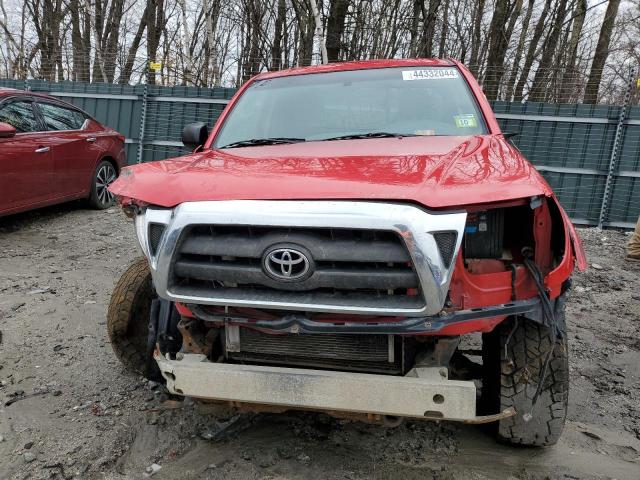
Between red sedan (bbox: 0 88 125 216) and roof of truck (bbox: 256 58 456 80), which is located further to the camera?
red sedan (bbox: 0 88 125 216)

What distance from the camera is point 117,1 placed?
63.7 ft

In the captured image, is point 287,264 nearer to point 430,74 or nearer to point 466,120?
point 466,120

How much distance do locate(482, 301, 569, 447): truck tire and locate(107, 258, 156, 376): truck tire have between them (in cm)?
183

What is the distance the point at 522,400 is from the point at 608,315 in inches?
111

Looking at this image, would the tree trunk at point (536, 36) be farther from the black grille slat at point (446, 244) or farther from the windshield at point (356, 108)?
the black grille slat at point (446, 244)

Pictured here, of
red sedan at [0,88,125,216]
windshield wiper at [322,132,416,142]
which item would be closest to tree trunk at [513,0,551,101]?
red sedan at [0,88,125,216]

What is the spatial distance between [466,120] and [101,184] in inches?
236

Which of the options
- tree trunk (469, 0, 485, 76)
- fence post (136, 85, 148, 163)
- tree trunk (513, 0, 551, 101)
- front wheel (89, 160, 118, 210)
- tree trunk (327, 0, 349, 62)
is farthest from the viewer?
tree trunk (469, 0, 485, 76)

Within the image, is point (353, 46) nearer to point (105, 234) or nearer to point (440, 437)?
point (105, 234)

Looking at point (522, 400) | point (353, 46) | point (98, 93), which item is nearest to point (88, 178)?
point (98, 93)

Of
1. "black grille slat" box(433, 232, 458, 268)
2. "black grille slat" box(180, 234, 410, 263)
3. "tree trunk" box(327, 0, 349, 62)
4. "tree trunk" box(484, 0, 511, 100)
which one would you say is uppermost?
"tree trunk" box(484, 0, 511, 100)

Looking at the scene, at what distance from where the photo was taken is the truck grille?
5.74 feet

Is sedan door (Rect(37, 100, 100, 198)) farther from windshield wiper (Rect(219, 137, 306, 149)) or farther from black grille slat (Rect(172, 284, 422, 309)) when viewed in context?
black grille slat (Rect(172, 284, 422, 309))

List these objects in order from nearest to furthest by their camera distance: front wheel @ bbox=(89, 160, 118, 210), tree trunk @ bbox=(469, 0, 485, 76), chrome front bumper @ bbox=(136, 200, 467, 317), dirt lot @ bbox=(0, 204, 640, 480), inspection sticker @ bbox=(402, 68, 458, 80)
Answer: chrome front bumper @ bbox=(136, 200, 467, 317), dirt lot @ bbox=(0, 204, 640, 480), inspection sticker @ bbox=(402, 68, 458, 80), front wheel @ bbox=(89, 160, 118, 210), tree trunk @ bbox=(469, 0, 485, 76)
